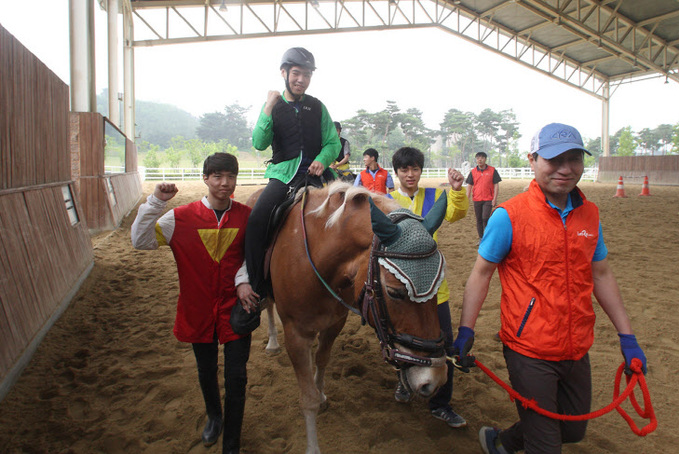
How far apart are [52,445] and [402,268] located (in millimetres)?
2580

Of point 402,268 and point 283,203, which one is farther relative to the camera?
point 283,203

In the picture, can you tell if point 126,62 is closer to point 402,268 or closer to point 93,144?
point 93,144

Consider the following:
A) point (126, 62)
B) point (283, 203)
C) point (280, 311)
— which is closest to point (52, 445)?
point (280, 311)

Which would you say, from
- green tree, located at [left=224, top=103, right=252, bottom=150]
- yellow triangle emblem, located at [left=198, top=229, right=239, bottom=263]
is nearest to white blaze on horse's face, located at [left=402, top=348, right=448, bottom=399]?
yellow triangle emblem, located at [left=198, top=229, right=239, bottom=263]

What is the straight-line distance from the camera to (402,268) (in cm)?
179

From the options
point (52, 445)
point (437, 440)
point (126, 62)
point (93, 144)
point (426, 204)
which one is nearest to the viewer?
point (52, 445)

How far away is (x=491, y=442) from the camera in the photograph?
2.45 m

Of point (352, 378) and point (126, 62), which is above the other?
point (126, 62)

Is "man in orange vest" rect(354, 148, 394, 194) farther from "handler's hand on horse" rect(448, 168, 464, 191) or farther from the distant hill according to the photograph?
the distant hill

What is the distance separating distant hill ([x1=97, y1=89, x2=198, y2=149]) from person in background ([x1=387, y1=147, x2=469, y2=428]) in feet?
346

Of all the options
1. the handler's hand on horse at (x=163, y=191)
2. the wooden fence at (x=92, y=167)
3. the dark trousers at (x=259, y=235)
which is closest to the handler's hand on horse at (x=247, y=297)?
the dark trousers at (x=259, y=235)

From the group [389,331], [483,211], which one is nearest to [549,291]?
[389,331]

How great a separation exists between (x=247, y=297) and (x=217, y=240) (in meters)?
0.42

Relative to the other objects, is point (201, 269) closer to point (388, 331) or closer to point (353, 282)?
point (353, 282)
